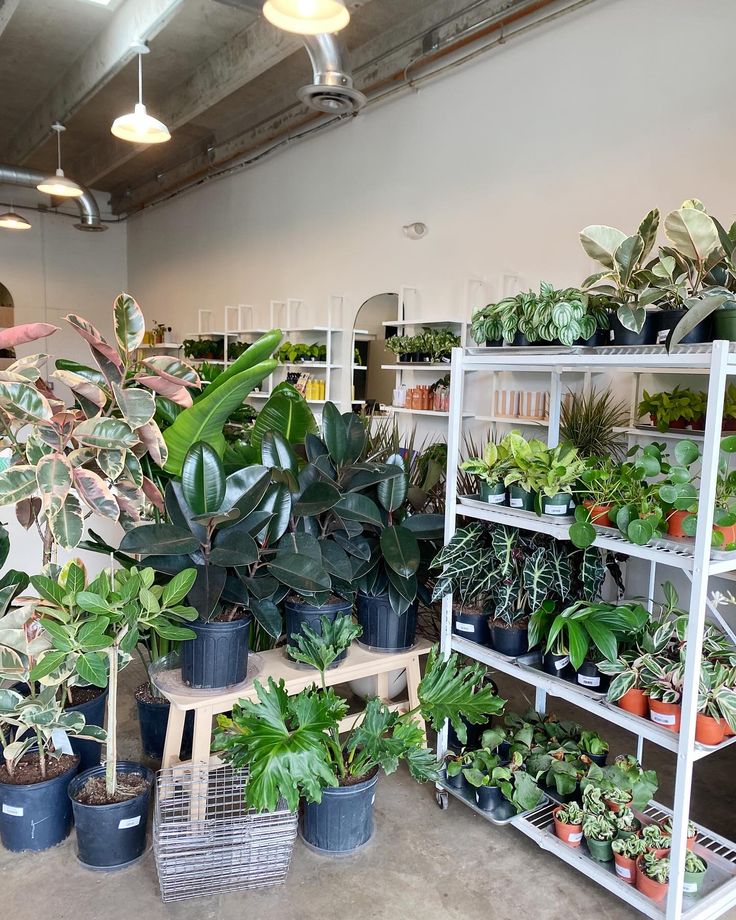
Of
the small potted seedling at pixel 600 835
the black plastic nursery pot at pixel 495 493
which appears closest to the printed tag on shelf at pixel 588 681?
the small potted seedling at pixel 600 835

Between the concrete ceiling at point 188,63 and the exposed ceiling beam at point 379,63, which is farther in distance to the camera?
the concrete ceiling at point 188,63

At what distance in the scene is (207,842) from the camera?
2.16m

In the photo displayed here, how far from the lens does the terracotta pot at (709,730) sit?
6.40 feet

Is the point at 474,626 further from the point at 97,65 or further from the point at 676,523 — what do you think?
the point at 97,65

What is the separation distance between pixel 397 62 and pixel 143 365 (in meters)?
4.45

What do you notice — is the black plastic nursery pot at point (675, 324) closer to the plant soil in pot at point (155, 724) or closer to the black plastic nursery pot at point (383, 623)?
the black plastic nursery pot at point (383, 623)

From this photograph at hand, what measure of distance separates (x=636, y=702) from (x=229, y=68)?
5.87 metres

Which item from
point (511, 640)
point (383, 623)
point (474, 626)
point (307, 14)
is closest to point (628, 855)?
point (511, 640)

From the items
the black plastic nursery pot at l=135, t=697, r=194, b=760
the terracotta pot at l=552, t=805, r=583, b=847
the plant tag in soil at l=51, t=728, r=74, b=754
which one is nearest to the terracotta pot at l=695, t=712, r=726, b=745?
the terracotta pot at l=552, t=805, r=583, b=847

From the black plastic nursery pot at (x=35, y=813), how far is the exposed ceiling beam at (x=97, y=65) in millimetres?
4374

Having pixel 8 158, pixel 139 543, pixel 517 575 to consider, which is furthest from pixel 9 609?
pixel 8 158

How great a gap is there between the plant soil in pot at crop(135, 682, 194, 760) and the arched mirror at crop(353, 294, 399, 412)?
375 centimetres

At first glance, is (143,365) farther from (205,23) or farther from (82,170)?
(82,170)

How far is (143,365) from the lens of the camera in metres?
2.27
